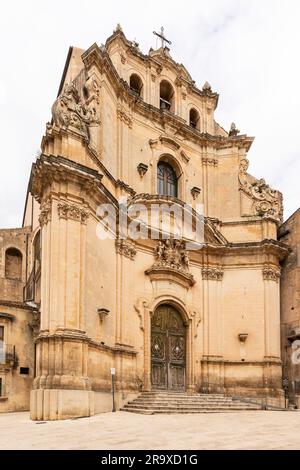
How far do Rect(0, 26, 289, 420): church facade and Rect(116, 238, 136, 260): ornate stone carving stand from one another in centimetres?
8

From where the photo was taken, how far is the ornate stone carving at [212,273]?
26.1m

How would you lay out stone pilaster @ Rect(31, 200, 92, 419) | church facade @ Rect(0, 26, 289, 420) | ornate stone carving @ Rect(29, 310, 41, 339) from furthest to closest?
ornate stone carving @ Rect(29, 310, 41, 339)
church facade @ Rect(0, 26, 289, 420)
stone pilaster @ Rect(31, 200, 92, 419)

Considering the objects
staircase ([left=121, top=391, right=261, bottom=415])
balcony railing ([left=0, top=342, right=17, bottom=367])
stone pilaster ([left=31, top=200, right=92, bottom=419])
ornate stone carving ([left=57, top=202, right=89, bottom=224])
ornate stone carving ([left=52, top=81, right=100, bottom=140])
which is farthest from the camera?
balcony railing ([left=0, top=342, right=17, bottom=367])

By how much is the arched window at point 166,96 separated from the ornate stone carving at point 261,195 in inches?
178

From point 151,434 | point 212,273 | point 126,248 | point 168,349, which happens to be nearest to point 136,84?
point 126,248

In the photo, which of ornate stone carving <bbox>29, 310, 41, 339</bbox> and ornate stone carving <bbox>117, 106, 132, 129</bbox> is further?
ornate stone carving <bbox>29, 310, 41, 339</bbox>

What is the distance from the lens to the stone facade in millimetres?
25703

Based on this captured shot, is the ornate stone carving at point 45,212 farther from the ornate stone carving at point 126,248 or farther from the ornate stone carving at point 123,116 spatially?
the ornate stone carving at point 123,116

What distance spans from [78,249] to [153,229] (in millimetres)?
5635

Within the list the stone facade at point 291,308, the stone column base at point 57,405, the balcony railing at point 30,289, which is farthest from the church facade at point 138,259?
the stone facade at point 291,308

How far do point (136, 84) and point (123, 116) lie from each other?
3.08 metres

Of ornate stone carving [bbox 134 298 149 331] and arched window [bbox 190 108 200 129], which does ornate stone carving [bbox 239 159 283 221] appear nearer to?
arched window [bbox 190 108 200 129]

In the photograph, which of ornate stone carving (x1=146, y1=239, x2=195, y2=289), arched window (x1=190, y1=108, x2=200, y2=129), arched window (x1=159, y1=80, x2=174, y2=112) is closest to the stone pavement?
ornate stone carving (x1=146, y1=239, x2=195, y2=289)
